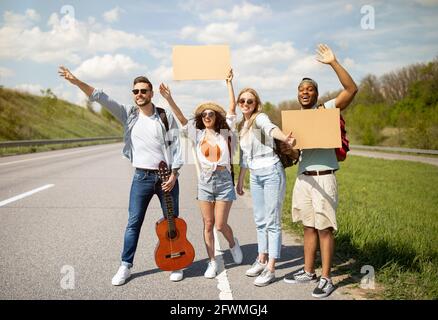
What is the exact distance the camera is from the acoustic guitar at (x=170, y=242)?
169 inches

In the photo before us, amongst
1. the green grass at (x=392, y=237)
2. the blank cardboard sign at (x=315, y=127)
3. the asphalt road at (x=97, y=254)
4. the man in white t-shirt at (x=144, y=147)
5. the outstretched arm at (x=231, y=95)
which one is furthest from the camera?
the outstretched arm at (x=231, y=95)

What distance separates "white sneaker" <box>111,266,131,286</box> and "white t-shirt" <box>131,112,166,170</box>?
3.68 feet

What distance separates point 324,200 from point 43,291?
9.52 feet

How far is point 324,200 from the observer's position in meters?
3.89

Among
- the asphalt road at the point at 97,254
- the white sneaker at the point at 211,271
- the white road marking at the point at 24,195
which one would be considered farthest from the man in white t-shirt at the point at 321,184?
the white road marking at the point at 24,195

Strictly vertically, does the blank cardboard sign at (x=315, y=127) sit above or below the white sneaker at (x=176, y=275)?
above

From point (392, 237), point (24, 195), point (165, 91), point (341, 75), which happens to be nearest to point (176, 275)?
point (165, 91)

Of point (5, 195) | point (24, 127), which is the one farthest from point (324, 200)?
point (24, 127)

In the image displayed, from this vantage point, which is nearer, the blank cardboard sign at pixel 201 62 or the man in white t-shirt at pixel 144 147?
the blank cardboard sign at pixel 201 62

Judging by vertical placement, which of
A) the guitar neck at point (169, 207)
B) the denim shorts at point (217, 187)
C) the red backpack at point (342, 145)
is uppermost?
the red backpack at point (342, 145)

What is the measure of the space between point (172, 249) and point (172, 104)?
1637 mm

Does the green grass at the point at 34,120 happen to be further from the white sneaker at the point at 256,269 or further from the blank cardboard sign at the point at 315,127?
the blank cardboard sign at the point at 315,127

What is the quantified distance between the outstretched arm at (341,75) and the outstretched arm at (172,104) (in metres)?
1.61

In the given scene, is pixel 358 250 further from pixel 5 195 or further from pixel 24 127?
pixel 24 127
